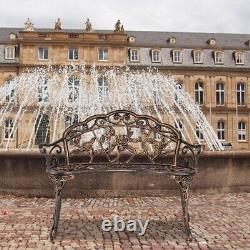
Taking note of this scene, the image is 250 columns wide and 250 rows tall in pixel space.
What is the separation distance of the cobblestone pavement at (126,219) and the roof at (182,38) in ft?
142

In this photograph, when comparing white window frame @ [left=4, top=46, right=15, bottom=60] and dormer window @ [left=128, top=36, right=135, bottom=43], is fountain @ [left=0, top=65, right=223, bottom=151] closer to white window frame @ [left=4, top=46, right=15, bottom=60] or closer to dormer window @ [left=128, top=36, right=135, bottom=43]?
white window frame @ [left=4, top=46, right=15, bottom=60]

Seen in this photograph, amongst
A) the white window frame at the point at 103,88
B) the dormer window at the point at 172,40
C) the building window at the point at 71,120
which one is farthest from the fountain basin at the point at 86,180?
the dormer window at the point at 172,40

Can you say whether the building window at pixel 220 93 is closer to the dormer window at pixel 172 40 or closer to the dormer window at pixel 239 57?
the dormer window at pixel 239 57

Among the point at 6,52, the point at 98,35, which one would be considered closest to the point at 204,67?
the point at 98,35

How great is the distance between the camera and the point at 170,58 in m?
51.9

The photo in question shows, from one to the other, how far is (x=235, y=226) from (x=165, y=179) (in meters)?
Result: 2.96

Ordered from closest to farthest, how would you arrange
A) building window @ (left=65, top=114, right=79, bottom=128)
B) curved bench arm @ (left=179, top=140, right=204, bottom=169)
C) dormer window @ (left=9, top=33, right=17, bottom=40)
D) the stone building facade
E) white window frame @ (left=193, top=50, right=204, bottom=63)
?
1. curved bench arm @ (left=179, top=140, right=204, bottom=169)
2. building window @ (left=65, top=114, right=79, bottom=128)
3. the stone building facade
4. dormer window @ (left=9, top=33, right=17, bottom=40)
5. white window frame @ (left=193, top=50, right=204, bottom=63)

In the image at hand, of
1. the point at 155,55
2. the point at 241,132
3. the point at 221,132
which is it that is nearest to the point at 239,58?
the point at 241,132

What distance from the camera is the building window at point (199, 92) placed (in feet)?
170

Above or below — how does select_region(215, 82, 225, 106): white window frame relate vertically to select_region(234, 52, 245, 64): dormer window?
below

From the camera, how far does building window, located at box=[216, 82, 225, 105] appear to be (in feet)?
171

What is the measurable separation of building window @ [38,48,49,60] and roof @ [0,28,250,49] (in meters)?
4.35

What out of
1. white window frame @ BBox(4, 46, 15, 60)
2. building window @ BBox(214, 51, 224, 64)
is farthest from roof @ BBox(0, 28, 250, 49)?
white window frame @ BBox(4, 46, 15, 60)

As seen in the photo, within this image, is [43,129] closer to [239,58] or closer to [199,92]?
[199,92]
